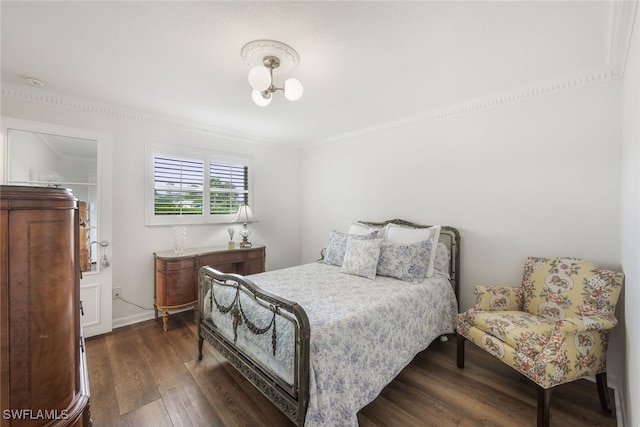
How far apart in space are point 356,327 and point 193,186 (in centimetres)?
297

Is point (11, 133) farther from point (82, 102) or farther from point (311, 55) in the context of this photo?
point (311, 55)

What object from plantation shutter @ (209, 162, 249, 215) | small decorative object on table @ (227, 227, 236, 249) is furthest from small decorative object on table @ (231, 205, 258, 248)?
plantation shutter @ (209, 162, 249, 215)

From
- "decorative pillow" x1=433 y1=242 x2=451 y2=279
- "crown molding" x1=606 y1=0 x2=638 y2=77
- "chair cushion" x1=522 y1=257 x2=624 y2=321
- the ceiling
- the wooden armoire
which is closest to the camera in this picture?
the wooden armoire

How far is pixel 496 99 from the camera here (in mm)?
2693

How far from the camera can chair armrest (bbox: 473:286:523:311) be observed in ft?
7.64

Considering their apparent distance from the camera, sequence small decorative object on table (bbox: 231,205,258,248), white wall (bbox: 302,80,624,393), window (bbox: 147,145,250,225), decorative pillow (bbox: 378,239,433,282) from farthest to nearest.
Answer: small decorative object on table (bbox: 231,205,258,248) → window (bbox: 147,145,250,225) → decorative pillow (bbox: 378,239,433,282) → white wall (bbox: 302,80,624,393)

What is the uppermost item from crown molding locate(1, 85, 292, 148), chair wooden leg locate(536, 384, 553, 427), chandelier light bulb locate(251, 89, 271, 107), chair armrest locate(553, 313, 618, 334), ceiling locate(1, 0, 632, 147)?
ceiling locate(1, 0, 632, 147)

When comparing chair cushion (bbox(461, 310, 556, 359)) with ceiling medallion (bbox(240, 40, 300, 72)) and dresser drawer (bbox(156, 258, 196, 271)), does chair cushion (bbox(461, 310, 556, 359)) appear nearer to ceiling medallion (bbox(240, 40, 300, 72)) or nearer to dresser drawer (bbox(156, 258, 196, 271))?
ceiling medallion (bbox(240, 40, 300, 72))

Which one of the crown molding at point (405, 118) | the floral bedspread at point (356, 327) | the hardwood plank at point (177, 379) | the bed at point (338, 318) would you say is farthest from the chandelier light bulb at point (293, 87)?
the hardwood plank at point (177, 379)

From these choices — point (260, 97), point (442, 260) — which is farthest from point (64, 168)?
point (442, 260)

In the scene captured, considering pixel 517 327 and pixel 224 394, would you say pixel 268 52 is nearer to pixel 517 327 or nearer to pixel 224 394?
pixel 224 394

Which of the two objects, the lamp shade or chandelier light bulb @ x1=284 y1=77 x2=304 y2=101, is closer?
chandelier light bulb @ x1=284 y1=77 x2=304 y2=101

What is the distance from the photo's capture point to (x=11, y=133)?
8.23ft

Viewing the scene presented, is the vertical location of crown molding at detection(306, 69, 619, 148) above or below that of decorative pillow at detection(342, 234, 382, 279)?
above
